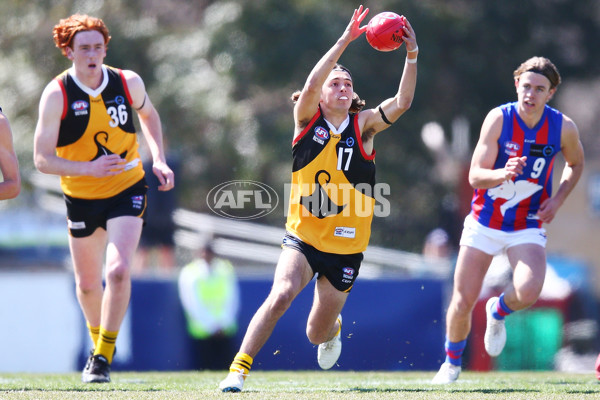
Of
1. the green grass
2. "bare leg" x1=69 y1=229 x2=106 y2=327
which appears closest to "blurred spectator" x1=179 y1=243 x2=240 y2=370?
the green grass

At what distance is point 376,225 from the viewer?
1898 cm

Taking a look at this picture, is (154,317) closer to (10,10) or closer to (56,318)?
(56,318)

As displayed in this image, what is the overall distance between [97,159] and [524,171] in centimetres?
285

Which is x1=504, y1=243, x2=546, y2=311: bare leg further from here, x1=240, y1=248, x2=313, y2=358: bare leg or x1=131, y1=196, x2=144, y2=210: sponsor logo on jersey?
x1=131, y1=196, x2=144, y2=210: sponsor logo on jersey

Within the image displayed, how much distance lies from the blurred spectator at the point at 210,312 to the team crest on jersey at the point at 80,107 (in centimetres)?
409

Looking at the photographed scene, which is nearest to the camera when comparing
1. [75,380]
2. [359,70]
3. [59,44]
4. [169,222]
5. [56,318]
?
[59,44]

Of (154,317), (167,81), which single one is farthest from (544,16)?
(154,317)

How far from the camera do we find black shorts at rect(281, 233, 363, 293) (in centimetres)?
600

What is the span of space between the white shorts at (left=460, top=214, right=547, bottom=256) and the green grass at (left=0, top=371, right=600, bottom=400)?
3.06 ft

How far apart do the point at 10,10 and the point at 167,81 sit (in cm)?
408

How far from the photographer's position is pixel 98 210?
6.54m

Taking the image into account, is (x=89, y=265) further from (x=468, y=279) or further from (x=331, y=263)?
(x=468, y=279)

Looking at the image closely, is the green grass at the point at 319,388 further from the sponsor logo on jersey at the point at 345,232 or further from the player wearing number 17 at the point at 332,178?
the sponsor logo on jersey at the point at 345,232

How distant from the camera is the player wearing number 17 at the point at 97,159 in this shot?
6.29 m
